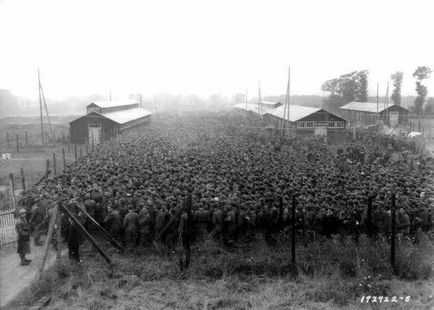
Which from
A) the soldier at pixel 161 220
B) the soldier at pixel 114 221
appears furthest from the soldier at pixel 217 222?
the soldier at pixel 114 221

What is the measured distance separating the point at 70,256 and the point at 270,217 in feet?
16.9

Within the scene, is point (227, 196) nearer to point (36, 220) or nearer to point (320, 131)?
point (36, 220)

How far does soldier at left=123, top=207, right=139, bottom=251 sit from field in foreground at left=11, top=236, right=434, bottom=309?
0.53m

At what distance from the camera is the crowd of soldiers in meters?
10.7

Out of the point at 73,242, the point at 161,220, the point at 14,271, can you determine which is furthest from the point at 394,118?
the point at 14,271

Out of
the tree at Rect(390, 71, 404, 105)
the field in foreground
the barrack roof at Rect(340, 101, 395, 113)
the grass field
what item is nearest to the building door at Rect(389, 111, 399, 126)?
the barrack roof at Rect(340, 101, 395, 113)

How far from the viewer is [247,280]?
8891 millimetres

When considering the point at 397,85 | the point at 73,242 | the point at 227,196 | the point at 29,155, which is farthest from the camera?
the point at 397,85

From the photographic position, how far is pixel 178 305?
25.5 ft

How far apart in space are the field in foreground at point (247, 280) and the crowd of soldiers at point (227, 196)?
75cm

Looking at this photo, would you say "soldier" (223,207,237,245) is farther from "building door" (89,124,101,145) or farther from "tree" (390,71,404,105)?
"tree" (390,71,404,105)

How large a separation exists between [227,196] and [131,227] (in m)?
3.09

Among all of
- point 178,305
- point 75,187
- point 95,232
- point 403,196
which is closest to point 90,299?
point 178,305

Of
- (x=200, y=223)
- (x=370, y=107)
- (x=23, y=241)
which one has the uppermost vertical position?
(x=370, y=107)
